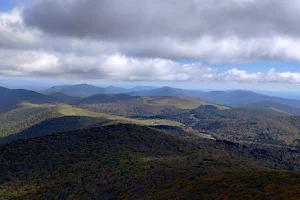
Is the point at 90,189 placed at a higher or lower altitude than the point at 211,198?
lower

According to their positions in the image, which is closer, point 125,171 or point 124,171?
point 125,171

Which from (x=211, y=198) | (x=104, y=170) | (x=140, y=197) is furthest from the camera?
(x=104, y=170)

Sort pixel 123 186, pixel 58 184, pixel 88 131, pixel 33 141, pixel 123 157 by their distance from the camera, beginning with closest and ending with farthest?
pixel 123 186
pixel 58 184
pixel 123 157
pixel 33 141
pixel 88 131

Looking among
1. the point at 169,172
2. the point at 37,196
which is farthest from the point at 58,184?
the point at 169,172

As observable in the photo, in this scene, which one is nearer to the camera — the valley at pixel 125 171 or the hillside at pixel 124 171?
the hillside at pixel 124 171

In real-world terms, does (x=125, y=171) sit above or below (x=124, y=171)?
above

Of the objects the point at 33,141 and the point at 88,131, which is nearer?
the point at 33,141

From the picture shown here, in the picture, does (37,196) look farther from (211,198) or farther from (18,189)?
(211,198)

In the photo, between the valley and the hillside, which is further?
the valley
